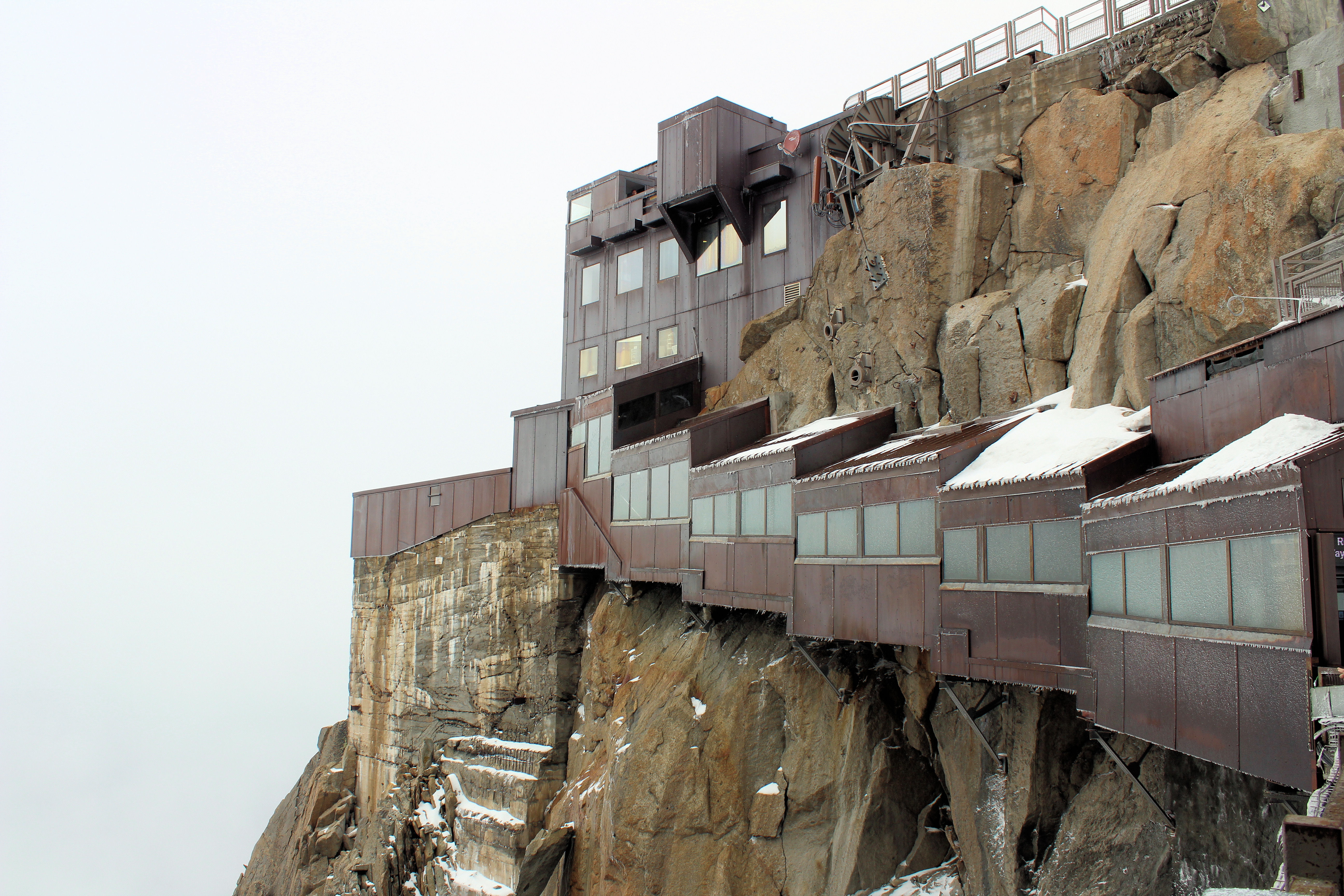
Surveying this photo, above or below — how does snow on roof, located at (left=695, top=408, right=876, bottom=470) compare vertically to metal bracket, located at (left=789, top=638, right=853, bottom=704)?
above

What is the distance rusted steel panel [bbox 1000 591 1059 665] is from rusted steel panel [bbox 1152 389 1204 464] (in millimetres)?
2666

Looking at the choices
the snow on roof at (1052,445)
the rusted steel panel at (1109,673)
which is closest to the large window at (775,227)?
the snow on roof at (1052,445)

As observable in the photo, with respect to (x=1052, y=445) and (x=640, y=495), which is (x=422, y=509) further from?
(x=1052, y=445)

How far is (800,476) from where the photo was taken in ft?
63.2

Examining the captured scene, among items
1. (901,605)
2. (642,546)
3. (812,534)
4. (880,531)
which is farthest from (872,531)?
(642,546)

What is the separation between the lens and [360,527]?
123ft

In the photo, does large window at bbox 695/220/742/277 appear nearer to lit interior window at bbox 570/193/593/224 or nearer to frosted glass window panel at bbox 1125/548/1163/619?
lit interior window at bbox 570/193/593/224

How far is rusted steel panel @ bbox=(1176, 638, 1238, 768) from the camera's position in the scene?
952 cm

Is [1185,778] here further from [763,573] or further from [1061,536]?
[763,573]

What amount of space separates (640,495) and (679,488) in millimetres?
2149

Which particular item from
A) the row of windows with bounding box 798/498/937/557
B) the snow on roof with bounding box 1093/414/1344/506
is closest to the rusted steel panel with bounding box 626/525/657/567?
the row of windows with bounding box 798/498/937/557

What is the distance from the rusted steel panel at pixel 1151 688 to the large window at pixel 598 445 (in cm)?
1793

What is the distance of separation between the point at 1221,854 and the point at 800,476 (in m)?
10.1

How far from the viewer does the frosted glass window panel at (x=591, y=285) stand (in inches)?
1494
